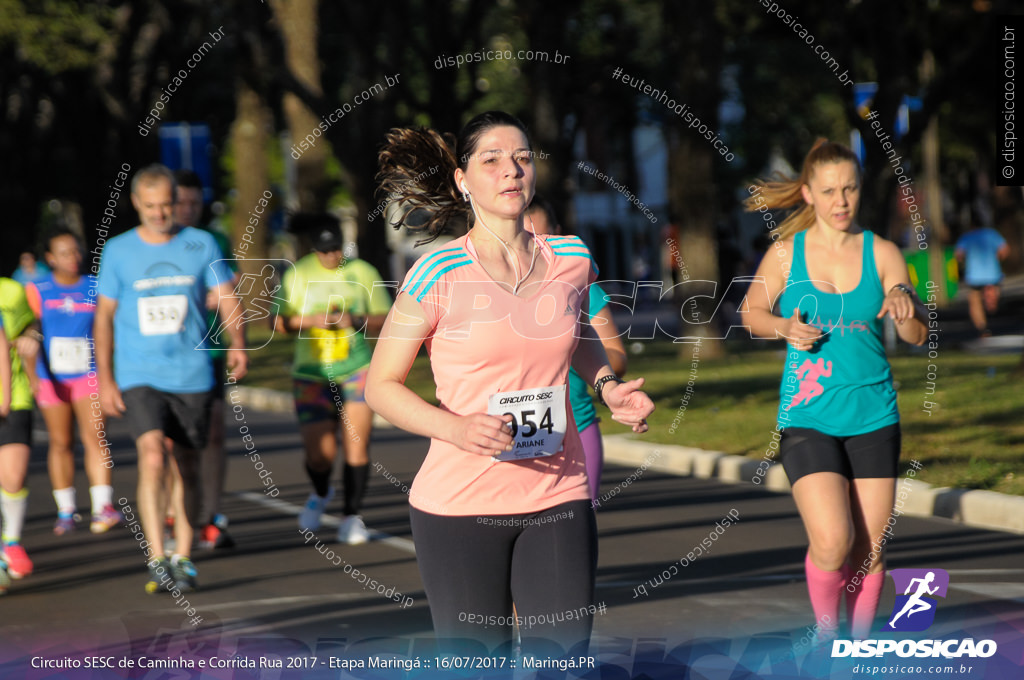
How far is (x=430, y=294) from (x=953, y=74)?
1712 cm

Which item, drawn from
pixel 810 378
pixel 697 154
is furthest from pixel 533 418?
pixel 697 154

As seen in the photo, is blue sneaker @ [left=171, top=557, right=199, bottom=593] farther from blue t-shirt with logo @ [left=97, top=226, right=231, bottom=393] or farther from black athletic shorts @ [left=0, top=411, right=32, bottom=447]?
black athletic shorts @ [left=0, top=411, right=32, bottom=447]

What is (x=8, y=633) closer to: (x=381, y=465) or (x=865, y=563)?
(x=865, y=563)

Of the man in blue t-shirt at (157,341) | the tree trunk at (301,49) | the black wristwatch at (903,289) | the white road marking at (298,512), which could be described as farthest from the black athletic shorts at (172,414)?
the tree trunk at (301,49)

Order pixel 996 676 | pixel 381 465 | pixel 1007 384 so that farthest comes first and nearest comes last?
pixel 1007 384 → pixel 381 465 → pixel 996 676

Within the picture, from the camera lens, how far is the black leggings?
147 inches

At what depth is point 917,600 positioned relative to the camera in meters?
5.92

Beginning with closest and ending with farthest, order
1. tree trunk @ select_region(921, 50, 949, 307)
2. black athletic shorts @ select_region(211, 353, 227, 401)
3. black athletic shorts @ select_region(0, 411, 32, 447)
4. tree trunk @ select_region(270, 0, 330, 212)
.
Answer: black athletic shorts @ select_region(0, 411, 32, 447), black athletic shorts @ select_region(211, 353, 227, 401), tree trunk @ select_region(270, 0, 330, 212), tree trunk @ select_region(921, 50, 949, 307)

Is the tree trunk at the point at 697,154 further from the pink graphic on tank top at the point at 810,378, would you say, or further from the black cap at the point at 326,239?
the pink graphic on tank top at the point at 810,378

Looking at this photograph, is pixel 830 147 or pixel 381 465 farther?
pixel 381 465

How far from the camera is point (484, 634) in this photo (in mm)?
3729

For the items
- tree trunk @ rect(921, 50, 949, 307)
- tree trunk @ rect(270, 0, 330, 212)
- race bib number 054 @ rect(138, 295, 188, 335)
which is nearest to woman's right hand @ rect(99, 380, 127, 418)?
race bib number 054 @ rect(138, 295, 188, 335)

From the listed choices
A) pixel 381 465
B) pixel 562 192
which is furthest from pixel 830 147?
pixel 562 192

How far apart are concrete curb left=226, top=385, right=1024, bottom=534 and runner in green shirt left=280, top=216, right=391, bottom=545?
31cm
